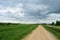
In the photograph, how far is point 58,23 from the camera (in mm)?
160875

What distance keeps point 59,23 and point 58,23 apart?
6.09ft

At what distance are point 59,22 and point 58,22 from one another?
109 centimetres

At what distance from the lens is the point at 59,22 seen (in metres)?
161

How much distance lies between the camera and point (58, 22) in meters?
162

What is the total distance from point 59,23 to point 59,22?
1.87 m

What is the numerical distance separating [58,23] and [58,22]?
43.5 inches

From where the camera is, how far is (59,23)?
159125 mm

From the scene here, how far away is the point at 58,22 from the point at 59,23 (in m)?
2.58
